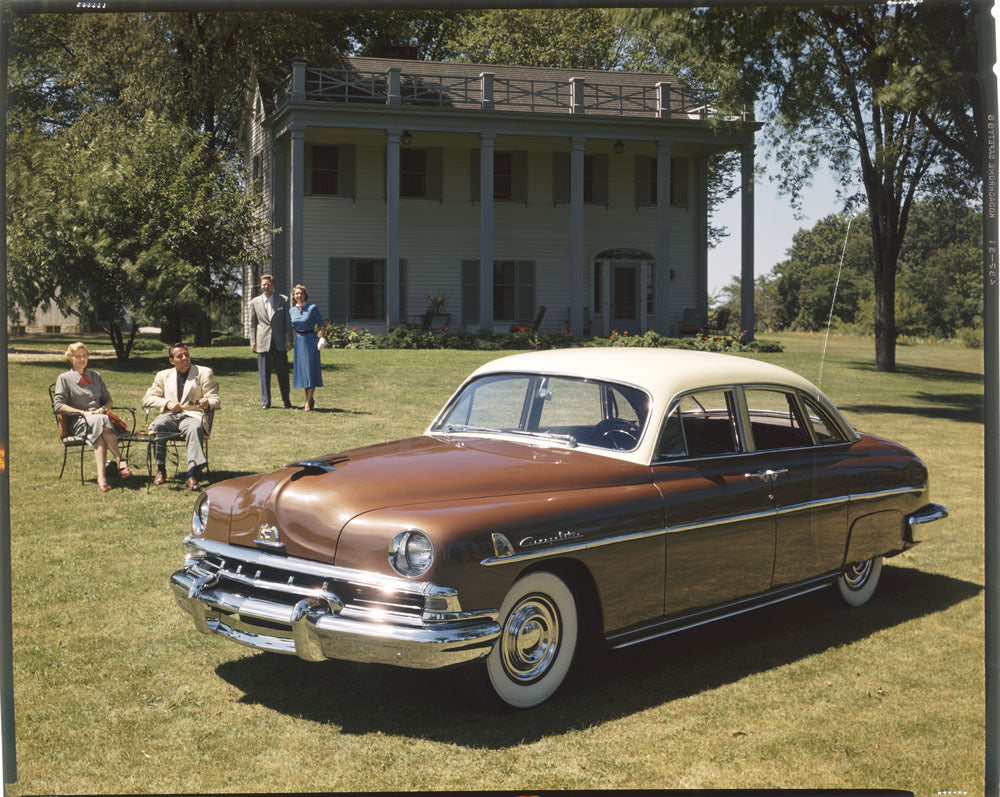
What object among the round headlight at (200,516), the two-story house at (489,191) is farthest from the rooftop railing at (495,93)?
the round headlight at (200,516)

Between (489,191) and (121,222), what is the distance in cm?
189

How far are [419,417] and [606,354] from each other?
989mm

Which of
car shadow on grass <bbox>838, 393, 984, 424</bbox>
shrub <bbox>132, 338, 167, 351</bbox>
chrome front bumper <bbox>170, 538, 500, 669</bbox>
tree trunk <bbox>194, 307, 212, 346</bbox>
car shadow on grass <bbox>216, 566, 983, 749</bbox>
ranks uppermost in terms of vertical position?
tree trunk <bbox>194, 307, 212, 346</bbox>

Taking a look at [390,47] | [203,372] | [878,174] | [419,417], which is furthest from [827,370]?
[203,372]

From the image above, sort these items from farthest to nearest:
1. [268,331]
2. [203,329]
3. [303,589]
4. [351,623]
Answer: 1. [268,331]
2. [203,329]
3. [303,589]
4. [351,623]

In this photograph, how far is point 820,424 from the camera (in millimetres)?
4859

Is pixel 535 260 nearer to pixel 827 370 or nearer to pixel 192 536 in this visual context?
pixel 827 370

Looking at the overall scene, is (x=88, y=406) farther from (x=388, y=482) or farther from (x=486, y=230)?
(x=486, y=230)

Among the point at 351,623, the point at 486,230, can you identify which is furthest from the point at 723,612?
the point at 486,230

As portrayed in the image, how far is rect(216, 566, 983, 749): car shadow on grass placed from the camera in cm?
353

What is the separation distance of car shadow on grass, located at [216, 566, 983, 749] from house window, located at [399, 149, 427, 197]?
2351 millimetres

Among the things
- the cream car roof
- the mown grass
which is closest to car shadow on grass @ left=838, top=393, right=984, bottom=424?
the mown grass

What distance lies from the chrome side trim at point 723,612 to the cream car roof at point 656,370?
732mm

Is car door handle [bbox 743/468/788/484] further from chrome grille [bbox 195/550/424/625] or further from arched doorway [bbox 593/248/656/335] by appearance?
chrome grille [bbox 195/550/424/625]
